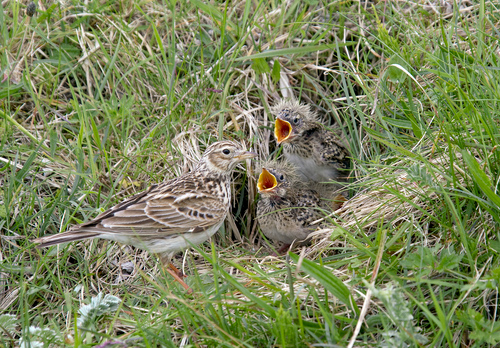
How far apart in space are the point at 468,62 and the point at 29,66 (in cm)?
414

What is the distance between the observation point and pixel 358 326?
303 centimetres

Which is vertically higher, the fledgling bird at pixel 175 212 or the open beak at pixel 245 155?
the open beak at pixel 245 155

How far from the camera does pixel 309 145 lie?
5598mm

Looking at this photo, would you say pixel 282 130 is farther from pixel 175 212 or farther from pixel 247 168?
pixel 175 212

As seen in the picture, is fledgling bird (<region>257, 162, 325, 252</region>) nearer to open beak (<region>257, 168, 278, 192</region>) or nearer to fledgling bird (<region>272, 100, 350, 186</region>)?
open beak (<region>257, 168, 278, 192</region>)

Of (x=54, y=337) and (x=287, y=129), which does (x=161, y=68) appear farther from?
(x=54, y=337)

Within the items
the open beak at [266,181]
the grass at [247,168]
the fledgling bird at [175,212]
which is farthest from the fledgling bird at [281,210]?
the fledgling bird at [175,212]

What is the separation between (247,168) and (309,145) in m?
0.64

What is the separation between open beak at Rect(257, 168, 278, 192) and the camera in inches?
201

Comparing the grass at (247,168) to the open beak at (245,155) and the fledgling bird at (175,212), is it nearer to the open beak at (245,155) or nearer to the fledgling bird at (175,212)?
the fledgling bird at (175,212)

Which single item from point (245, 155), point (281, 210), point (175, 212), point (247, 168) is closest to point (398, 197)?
point (281, 210)

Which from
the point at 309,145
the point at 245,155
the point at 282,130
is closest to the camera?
the point at 245,155

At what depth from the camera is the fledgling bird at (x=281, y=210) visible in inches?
197

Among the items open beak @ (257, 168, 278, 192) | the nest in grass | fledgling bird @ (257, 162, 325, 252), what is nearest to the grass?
the nest in grass
